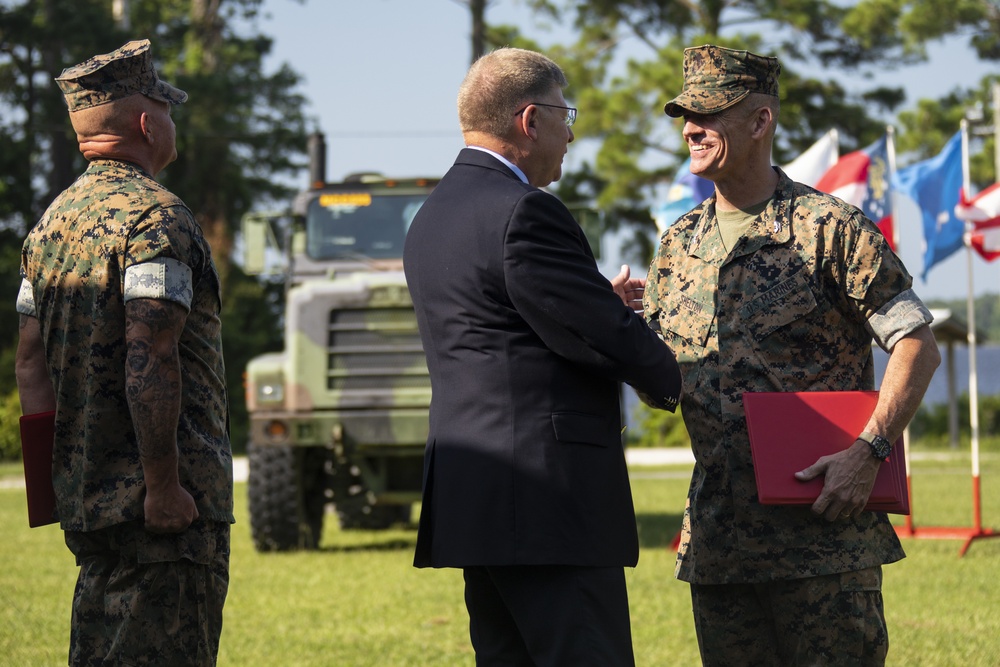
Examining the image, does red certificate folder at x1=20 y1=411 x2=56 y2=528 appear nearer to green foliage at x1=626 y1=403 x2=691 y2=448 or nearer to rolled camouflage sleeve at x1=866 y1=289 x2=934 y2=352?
rolled camouflage sleeve at x1=866 y1=289 x2=934 y2=352

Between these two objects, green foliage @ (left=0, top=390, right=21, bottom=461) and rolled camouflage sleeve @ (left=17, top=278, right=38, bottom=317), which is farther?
green foliage @ (left=0, top=390, right=21, bottom=461)

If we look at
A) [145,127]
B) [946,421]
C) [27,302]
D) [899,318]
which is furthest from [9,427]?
[899,318]

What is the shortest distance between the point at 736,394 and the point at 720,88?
33.1 inches

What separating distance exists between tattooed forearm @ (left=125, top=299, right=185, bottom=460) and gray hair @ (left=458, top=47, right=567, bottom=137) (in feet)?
2.96

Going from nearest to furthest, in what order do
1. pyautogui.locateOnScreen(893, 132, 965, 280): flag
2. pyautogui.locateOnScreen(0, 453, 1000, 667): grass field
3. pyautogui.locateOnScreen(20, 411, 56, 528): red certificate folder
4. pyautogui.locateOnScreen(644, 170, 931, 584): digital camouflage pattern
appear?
pyautogui.locateOnScreen(644, 170, 931, 584): digital camouflage pattern < pyautogui.locateOnScreen(20, 411, 56, 528): red certificate folder < pyautogui.locateOnScreen(0, 453, 1000, 667): grass field < pyautogui.locateOnScreen(893, 132, 965, 280): flag

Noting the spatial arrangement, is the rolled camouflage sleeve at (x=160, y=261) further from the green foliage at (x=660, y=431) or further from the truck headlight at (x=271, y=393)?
the green foliage at (x=660, y=431)

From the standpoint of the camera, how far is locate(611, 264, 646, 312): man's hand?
138 inches

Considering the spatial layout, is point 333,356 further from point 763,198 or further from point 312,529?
Answer: point 763,198

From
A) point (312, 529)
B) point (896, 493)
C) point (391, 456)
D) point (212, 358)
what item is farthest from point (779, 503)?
point (312, 529)

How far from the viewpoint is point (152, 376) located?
3314mm

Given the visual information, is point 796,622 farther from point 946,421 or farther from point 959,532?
point 946,421

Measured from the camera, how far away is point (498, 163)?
319 centimetres

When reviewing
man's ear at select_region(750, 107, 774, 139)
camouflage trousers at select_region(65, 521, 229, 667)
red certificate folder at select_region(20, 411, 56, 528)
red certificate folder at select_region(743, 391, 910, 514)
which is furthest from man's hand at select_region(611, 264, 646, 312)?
red certificate folder at select_region(20, 411, 56, 528)

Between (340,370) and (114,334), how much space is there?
6.95 meters
